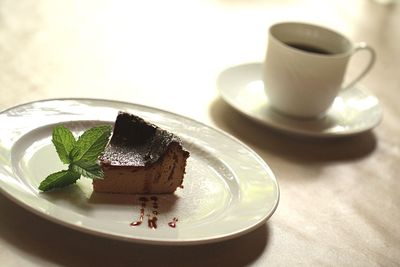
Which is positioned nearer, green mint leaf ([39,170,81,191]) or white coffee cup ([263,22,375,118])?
green mint leaf ([39,170,81,191])

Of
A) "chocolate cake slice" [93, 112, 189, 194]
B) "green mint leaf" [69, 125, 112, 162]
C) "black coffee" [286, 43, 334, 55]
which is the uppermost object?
"black coffee" [286, 43, 334, 55]

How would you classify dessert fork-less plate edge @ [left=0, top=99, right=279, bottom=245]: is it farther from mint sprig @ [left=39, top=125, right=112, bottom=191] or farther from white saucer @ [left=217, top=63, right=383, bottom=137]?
white saucer @ [left=217, top=63, right=383, bottom=137]

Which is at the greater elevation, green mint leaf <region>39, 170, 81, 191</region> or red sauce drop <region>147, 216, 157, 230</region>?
green mint leaf <region>39, 170, 81, 191</region>

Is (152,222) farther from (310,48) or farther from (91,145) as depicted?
(310,48)

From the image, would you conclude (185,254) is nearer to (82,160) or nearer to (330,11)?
(82,160)

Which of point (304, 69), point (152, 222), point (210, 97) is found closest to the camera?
point (152, 222)

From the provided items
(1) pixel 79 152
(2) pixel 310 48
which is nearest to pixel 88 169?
(1) pixel 79 152

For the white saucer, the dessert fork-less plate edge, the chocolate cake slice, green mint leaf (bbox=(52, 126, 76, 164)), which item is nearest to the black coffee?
the white saucer
